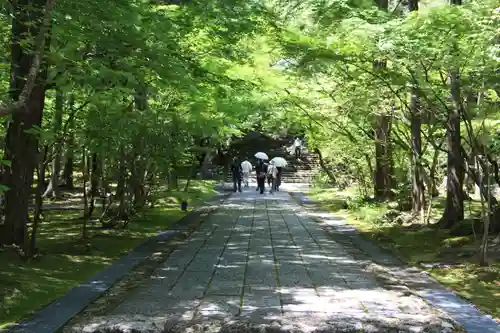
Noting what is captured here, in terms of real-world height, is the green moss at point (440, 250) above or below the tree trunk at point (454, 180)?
below

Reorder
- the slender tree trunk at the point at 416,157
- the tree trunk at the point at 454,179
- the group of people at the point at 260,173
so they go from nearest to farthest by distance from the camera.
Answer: the tree trunk at the point at 454,179
the slender tree trunk at the point at 416,157
the group of people at the point at 260,173

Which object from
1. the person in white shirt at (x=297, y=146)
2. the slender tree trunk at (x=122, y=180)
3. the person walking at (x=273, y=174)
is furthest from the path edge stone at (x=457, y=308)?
the person in white shirt at (x=297, y=146)

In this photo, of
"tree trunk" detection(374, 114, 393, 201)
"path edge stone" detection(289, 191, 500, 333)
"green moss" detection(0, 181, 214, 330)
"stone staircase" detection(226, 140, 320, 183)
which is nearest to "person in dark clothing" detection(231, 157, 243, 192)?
"stone staircase" detection(226, 140, 320, 183)

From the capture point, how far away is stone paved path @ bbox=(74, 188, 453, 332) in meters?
5.63

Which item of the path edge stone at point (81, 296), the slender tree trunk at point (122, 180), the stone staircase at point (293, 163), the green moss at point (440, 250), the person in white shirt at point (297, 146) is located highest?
the person in white shirt at point (297, 146)

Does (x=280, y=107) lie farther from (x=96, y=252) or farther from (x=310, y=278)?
(x=310, y=278)

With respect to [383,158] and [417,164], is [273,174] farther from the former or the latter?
[417,164]

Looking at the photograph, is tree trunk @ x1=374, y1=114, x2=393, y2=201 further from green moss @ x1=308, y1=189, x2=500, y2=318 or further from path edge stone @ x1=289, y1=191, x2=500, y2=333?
path edge stone @ x1=289, y1=191, x2=500, y2=333

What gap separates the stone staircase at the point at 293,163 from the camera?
3934 centimetres

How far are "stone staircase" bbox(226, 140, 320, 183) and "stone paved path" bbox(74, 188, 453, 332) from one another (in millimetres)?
25542

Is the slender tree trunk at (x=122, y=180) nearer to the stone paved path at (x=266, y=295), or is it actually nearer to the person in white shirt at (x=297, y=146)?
the stone paved path at (x=266, y=295)

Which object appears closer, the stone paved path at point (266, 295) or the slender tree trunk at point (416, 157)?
the stone paved path at point (266, 295)

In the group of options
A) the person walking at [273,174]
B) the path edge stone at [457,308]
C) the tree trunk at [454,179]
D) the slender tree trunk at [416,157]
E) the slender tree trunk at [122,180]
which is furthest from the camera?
the person walking at [273,174]

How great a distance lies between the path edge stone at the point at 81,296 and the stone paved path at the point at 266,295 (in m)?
0.42
